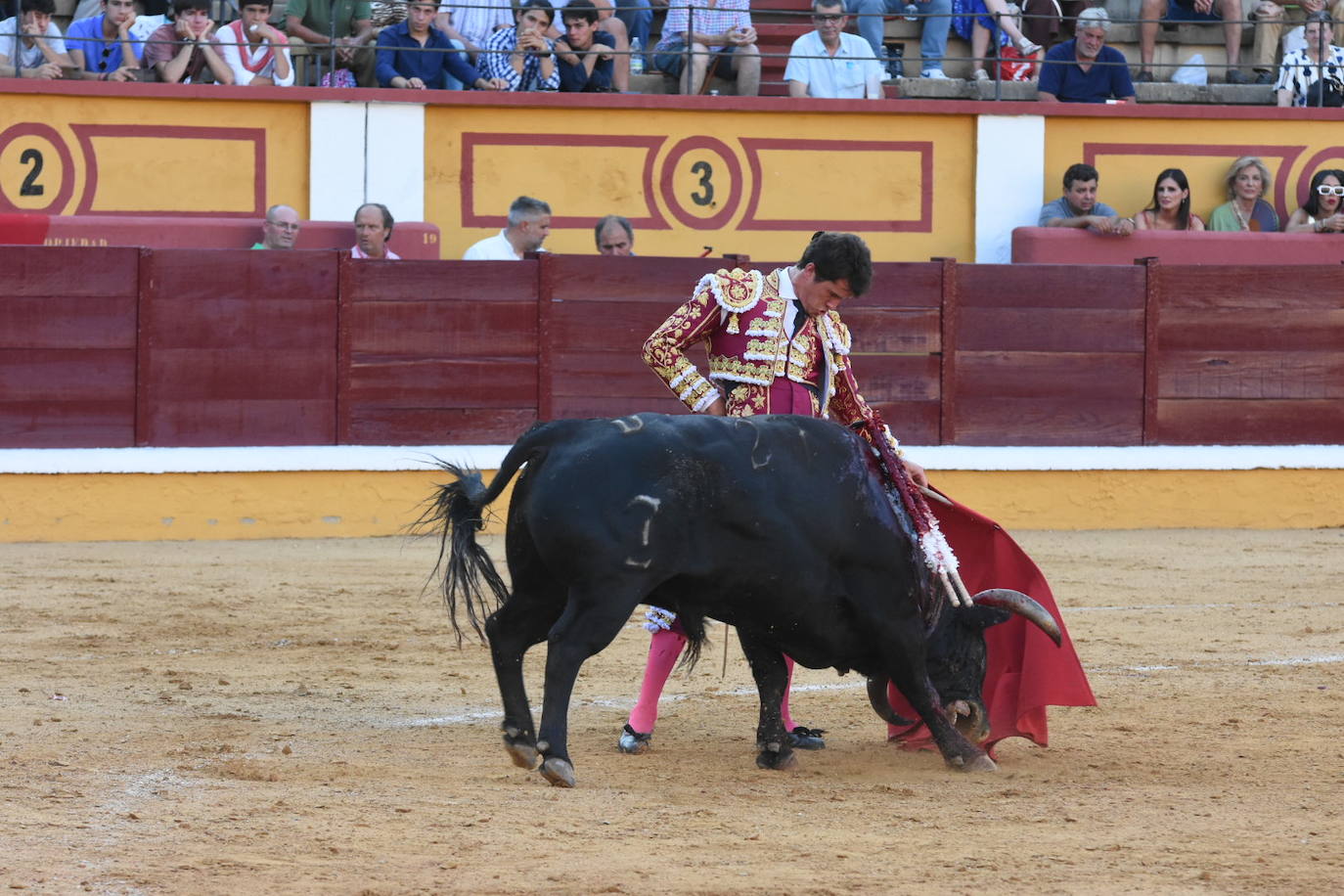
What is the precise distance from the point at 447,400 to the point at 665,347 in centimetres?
411

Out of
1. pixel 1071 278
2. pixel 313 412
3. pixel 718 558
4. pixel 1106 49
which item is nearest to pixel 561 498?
pixel 718 558

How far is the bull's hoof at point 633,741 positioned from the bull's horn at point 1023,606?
731 millimetres

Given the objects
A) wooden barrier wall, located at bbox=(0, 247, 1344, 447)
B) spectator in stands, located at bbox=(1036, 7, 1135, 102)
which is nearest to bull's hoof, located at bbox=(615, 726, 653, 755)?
wooden barrier wall, located at bbox=(0, 247, 1344, 447)

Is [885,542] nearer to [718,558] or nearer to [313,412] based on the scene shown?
[718,558]

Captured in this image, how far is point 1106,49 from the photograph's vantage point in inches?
359

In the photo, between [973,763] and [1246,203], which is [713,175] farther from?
[973,763]

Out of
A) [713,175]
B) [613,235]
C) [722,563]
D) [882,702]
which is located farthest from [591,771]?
[713,175]

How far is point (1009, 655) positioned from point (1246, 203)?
18.5ft

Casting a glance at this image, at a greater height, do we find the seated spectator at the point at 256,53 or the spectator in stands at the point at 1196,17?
the spectator in stands at the point at 1196,17

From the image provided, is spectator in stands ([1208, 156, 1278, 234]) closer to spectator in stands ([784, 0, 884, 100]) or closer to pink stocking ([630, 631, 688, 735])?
spectator in stands ([784, 0, 884, 100])

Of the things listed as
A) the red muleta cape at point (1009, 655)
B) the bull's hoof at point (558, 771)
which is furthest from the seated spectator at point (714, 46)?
the bull's hoof at point (558, 771)

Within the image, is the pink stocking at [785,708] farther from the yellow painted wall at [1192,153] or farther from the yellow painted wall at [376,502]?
the yellow painted wall at [1192,153]

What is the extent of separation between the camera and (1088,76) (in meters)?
9.05

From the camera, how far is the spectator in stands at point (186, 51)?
8320 millimetres
